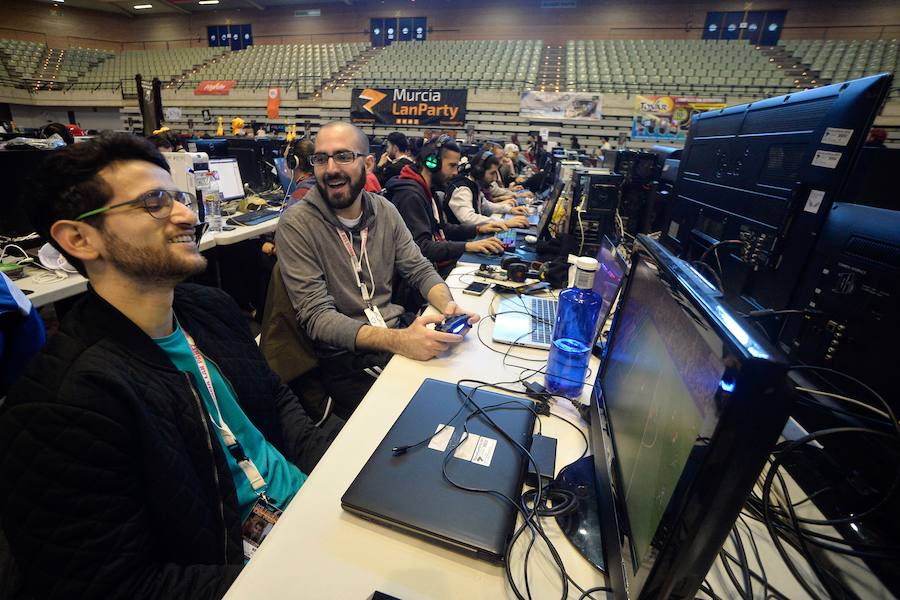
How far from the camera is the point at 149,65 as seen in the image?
580 inches

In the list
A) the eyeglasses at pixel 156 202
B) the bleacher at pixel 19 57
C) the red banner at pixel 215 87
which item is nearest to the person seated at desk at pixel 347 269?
the eyeglasses at pixel 156 202

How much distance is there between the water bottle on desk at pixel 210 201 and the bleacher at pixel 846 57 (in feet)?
43.8

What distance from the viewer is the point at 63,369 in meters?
0.73

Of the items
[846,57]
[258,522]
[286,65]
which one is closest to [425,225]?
[258,522]

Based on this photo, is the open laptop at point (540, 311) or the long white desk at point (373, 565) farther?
the open laptop at point (540, 311)

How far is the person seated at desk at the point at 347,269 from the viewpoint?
158 cm

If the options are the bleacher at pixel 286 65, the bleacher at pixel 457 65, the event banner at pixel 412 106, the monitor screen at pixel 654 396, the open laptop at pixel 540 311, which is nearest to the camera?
the monitor screen at pixel 654 396

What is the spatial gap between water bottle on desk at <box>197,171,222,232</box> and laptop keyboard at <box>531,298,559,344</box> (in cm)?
263

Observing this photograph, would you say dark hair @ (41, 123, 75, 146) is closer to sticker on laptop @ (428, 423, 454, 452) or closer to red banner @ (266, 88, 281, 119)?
sticker on laptop @ (428, 423, 454, 452)

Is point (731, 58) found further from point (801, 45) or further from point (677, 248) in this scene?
point (677, 248)

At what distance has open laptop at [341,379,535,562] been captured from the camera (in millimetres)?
702

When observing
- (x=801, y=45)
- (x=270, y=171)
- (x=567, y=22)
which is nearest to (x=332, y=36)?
(x=567, y=22)

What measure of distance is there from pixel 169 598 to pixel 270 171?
191 inches

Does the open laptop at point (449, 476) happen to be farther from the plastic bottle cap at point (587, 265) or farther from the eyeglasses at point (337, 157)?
the eyeglasses at point (337, 157)
